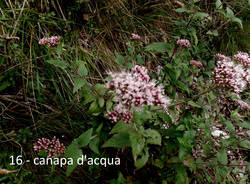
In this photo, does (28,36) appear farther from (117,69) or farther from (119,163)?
(119,163)

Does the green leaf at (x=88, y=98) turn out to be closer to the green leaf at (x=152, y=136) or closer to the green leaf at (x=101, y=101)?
the green leaf at (x=101, y=101)

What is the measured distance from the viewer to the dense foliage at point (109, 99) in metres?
1.12

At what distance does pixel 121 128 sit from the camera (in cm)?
98

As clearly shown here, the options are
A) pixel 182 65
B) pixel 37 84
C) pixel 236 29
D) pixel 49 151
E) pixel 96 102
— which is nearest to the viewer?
pixel 96 102

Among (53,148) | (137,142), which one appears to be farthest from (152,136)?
(53,148)

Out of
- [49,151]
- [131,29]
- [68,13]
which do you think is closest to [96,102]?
[49,151]

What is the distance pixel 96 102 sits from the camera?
113 centimetres

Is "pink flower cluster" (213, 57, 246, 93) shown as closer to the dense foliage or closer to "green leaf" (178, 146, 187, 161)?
the dense foliage

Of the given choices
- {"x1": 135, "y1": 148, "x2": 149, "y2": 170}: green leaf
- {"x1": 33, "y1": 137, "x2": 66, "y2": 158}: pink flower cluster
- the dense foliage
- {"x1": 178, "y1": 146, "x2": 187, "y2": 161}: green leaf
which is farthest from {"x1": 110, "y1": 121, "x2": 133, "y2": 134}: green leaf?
{"x1": 33, "y1": 137, "x2": 66, "y2": 158}: pink flower cluster

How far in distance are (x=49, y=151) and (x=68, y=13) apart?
1.30 m

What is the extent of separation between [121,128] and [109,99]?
0.20m

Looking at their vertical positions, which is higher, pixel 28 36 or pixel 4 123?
pixel 28 36

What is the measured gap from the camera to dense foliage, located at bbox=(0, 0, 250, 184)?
112cm

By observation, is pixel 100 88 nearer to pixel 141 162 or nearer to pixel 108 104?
pixel 108 104
